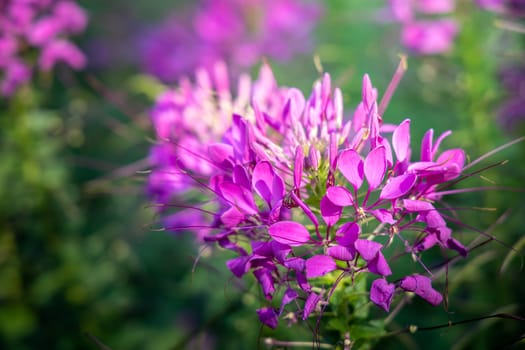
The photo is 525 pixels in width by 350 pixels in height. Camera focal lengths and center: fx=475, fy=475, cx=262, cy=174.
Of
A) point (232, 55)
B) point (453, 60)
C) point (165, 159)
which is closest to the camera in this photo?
point (165, 159)

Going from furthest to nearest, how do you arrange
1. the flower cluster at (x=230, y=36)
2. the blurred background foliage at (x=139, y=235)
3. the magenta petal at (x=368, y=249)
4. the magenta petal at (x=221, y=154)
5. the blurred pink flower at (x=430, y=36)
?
the flower cluster at (x=230, y=36)
the blurred pink flower at (x=430, y=36)
the blurred background foliage at (x=139, y=235)
the magenta petal at (x=221, y=154)
the magenta petal at (x=368, y=249)

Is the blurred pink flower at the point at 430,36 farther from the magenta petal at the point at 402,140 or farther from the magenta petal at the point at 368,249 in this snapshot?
the magenta petal at the point at 368,249

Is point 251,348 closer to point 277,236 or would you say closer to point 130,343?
point 130,343

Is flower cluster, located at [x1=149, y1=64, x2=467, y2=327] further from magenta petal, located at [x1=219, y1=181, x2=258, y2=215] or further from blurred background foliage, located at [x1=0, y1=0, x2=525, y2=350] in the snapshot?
blurred background foliage, located at [x1=0, y1=0, x2=525, y2=350]

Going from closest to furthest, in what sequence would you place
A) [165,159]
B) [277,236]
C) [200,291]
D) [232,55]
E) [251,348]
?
1. [277,236]
2. [165,159]
3. [251,348]
4. [200,291]
5. [232,55]

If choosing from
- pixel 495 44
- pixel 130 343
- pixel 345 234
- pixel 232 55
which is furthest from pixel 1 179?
pixel 495 44

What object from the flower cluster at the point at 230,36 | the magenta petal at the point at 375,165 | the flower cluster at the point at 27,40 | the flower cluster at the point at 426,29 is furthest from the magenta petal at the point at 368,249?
the flower cluster at the point at 230,36
